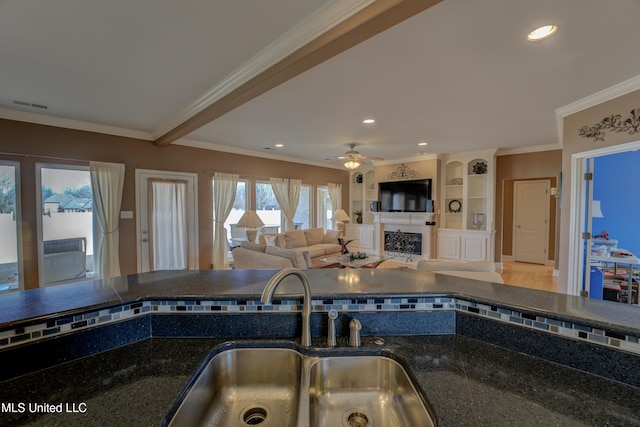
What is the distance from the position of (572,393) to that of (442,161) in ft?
20.2

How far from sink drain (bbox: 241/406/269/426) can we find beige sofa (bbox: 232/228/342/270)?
2.04 meters

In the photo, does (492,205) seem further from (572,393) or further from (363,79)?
(572,393)

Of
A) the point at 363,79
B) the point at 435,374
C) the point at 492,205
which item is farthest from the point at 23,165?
the point at 492,205

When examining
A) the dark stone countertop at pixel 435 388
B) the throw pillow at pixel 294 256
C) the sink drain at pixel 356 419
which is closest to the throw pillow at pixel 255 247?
the throw pillow at pixel 294 256

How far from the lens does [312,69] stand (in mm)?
2287

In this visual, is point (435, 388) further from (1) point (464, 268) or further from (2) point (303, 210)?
(2) point (303, 210)

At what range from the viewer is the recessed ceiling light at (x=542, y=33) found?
175 centimetres

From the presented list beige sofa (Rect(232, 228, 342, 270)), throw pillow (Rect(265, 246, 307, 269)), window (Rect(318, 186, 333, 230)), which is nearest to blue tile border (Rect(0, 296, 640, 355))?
beige sofa (Rect(232, 228, 342, 270))

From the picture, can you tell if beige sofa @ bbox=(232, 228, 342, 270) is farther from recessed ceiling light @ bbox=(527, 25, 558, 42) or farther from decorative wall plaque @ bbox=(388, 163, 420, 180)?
recessed ceiling light @ bbox=(527, 25, 558, 42)

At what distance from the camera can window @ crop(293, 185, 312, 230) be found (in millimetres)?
6887

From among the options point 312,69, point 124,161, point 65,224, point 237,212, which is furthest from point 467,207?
point 65,224

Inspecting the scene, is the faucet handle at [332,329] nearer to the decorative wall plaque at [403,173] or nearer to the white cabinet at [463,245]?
the white cabinet at [463,245]

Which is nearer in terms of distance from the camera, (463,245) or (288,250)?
(288,250)

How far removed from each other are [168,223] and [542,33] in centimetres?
517
